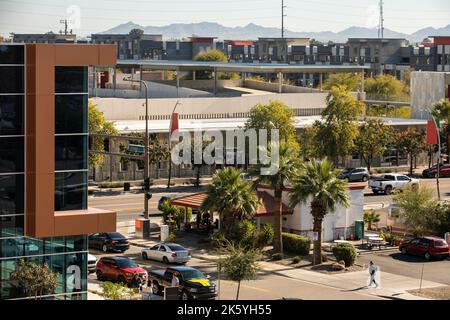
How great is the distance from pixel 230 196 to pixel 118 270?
9.14 meters

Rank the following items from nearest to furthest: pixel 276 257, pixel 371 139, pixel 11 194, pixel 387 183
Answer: pixel 11 194, pixel 276 257, pixel 387 183, pixel 371 139

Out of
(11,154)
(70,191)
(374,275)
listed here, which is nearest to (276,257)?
(374,275)

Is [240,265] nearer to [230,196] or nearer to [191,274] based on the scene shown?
[191,274]

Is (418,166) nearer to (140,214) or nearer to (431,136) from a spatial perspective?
(431,136)

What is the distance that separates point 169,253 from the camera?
164 feet

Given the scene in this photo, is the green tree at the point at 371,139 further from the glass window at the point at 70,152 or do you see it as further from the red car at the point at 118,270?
the glass window at the point at 70,152

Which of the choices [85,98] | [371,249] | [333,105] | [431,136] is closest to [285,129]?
[333,105]

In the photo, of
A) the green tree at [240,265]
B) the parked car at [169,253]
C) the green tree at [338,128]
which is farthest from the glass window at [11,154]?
the green tree at [338,128]

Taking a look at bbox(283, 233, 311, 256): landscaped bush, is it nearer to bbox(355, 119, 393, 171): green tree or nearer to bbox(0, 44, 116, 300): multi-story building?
bbox(0, 44, 116, 300): multi-story building

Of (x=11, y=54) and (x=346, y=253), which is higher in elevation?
(x=11, y=54)

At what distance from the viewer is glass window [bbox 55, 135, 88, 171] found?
33219mm

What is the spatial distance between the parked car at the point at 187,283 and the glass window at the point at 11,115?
11360 mm

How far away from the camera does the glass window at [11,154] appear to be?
1281 inches

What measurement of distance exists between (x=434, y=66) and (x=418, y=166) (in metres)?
99.1
